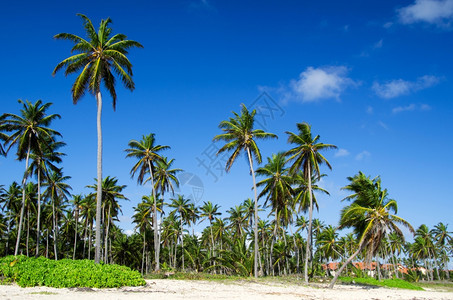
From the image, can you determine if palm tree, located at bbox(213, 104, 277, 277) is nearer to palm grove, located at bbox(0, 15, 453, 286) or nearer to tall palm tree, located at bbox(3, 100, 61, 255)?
palm grove, located at bbox(0, 15, 453, 286)

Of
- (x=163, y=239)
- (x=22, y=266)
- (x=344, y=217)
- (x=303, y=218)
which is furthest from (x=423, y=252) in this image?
(x=22, y=266)

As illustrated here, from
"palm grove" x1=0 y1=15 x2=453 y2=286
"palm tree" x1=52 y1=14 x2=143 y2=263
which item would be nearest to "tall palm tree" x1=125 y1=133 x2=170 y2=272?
"palm grove" x1=0 y1=15 x2=453 y2=286

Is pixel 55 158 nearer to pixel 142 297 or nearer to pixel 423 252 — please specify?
pixel 142 297

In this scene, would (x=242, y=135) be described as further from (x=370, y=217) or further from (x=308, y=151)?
(x=370, y=217)

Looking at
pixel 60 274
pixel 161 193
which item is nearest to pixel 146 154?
pixel 161 193

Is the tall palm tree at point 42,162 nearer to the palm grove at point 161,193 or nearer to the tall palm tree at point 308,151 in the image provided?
the palm grove at point 161,193

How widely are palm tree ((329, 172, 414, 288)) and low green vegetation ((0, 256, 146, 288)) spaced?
15193 millimetres

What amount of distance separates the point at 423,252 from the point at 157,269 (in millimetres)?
65080

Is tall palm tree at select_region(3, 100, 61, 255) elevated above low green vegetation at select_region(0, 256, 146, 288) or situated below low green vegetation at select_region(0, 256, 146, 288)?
above

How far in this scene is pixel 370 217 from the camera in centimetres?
2403

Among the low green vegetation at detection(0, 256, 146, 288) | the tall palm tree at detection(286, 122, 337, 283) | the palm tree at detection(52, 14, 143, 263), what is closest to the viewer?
the low green vegetation at detection(0, 256, 146, 288)

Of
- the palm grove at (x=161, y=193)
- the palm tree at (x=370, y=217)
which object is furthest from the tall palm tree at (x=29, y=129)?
the palm tree at (x=370, y=217)

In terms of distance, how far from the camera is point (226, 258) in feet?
111

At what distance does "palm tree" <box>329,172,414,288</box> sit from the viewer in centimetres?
2333
